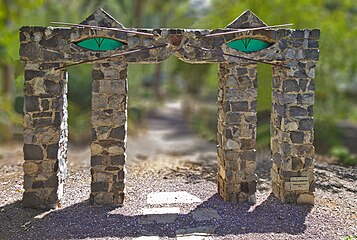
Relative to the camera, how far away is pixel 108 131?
7348 mm

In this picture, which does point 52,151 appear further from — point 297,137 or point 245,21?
point 297,137

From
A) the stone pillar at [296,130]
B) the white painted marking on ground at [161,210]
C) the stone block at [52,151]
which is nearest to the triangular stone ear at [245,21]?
the stone pillar at [296,130]

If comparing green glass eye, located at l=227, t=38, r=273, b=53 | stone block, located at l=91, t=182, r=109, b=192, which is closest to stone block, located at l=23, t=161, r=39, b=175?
stone block, located at l=91, t=182, r=109, b=192

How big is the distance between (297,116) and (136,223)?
131 inches

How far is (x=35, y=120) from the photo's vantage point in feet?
23.6

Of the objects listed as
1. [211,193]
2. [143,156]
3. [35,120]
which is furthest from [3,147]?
[211,193]

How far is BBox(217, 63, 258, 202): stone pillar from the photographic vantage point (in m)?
7.56

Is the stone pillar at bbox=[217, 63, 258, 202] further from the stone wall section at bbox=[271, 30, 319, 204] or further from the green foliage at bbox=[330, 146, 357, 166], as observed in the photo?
the green foliage at bbox=[330, 146, 357, 166]

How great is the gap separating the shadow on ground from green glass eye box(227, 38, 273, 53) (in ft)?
8.97

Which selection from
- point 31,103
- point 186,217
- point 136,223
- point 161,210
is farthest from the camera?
point 161,210

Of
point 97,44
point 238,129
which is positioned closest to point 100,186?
point 97,44

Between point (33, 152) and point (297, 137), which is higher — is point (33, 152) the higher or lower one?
the lower one

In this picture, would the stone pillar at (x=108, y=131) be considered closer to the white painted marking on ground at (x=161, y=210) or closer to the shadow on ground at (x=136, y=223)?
the shadow on ground at (x=136, y=223)

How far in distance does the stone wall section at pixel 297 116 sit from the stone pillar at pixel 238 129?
51 cm
